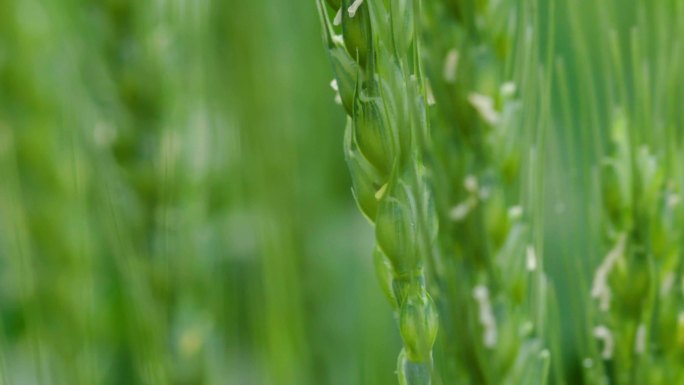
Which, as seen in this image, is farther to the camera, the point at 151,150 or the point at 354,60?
the point at 151,150

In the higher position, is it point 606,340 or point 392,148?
point 392,148

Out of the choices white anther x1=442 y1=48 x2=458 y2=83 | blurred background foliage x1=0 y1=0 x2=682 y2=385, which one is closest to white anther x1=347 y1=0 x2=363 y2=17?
white anther x1=442 y1=48 x2=458 y2=83

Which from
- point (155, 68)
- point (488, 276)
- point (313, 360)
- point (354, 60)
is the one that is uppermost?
point (155, 68)

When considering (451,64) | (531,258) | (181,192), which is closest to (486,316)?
(531,258)

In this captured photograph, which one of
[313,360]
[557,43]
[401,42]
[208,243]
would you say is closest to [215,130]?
[208,243]

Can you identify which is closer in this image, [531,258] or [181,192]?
[531,258]

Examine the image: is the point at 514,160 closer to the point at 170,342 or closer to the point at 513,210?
the point at 513,210

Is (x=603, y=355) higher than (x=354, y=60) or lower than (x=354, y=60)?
lower

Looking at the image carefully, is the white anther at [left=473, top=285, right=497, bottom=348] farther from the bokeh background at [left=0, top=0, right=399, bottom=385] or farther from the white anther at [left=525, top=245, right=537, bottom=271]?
the bokeh background at [left=0, top=0, right=399, bottom=385]

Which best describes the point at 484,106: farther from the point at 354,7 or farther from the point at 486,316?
the point at 354,7
